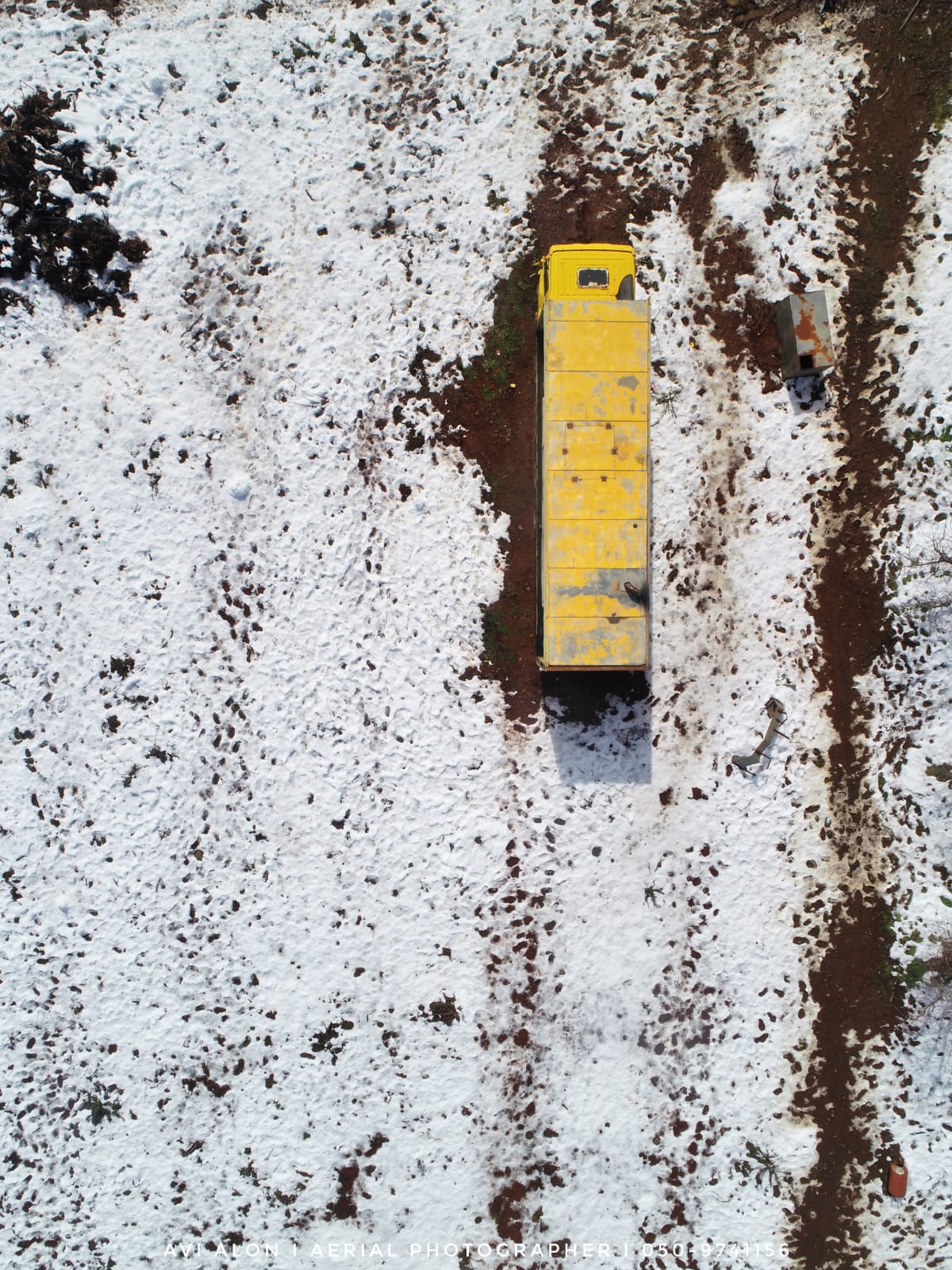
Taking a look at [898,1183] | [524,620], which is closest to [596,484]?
[524,620]

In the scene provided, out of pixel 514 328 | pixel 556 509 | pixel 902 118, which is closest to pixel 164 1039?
pixel 556 509

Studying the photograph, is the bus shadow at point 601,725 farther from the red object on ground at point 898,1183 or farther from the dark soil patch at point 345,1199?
the red object on ground at point 898,1183

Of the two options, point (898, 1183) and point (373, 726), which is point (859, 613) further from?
point (898, 1183)

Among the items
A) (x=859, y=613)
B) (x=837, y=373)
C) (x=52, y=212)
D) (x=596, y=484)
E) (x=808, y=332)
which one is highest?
(x=52, y=212)

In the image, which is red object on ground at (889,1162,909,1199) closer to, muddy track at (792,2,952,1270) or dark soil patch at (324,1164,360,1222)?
muddy track at (792,2,952,1270)

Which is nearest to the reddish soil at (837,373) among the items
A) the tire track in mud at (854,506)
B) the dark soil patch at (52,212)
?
the tire track in mud at (854,506)

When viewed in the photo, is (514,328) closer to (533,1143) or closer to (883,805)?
(883,805)

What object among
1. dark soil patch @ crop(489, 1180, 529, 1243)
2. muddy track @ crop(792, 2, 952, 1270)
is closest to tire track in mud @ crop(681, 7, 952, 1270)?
muddy track @ crop(792, 2, 952, 1270)
